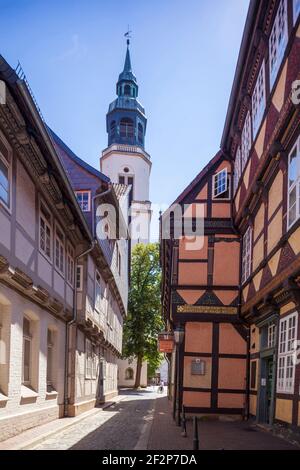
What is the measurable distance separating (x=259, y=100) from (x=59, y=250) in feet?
22.2

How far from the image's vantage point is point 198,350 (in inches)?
636

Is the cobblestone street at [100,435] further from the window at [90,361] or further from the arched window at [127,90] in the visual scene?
the arched window at [127,90]

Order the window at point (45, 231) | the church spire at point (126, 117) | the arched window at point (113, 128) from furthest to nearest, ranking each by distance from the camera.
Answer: the arched window at point (113, 128)
the church spire at point (126, 117)
the window at point (45, 231)

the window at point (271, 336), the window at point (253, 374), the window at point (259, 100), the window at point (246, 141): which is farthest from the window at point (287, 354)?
the window at point (246, 141)

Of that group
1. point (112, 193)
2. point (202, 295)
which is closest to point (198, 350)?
point (202, 295)

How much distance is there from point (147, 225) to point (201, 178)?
141 ft

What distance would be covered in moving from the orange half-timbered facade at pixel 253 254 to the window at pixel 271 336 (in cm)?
3

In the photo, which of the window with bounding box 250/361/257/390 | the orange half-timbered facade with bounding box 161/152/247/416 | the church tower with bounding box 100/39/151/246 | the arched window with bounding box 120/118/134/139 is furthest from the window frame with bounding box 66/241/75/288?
the arched window with bounding box 120/118/134/139

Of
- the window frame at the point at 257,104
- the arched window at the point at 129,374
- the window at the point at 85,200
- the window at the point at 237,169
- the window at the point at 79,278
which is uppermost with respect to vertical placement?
the window frame at the point at 257,104

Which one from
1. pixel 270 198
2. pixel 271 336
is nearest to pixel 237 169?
pixel 270 198

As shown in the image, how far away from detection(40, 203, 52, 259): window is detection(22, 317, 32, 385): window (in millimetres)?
1816

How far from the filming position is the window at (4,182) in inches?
380

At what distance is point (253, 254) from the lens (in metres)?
13.9

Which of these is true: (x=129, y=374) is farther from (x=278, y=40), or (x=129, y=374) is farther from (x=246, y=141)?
(x=278, y=40)
